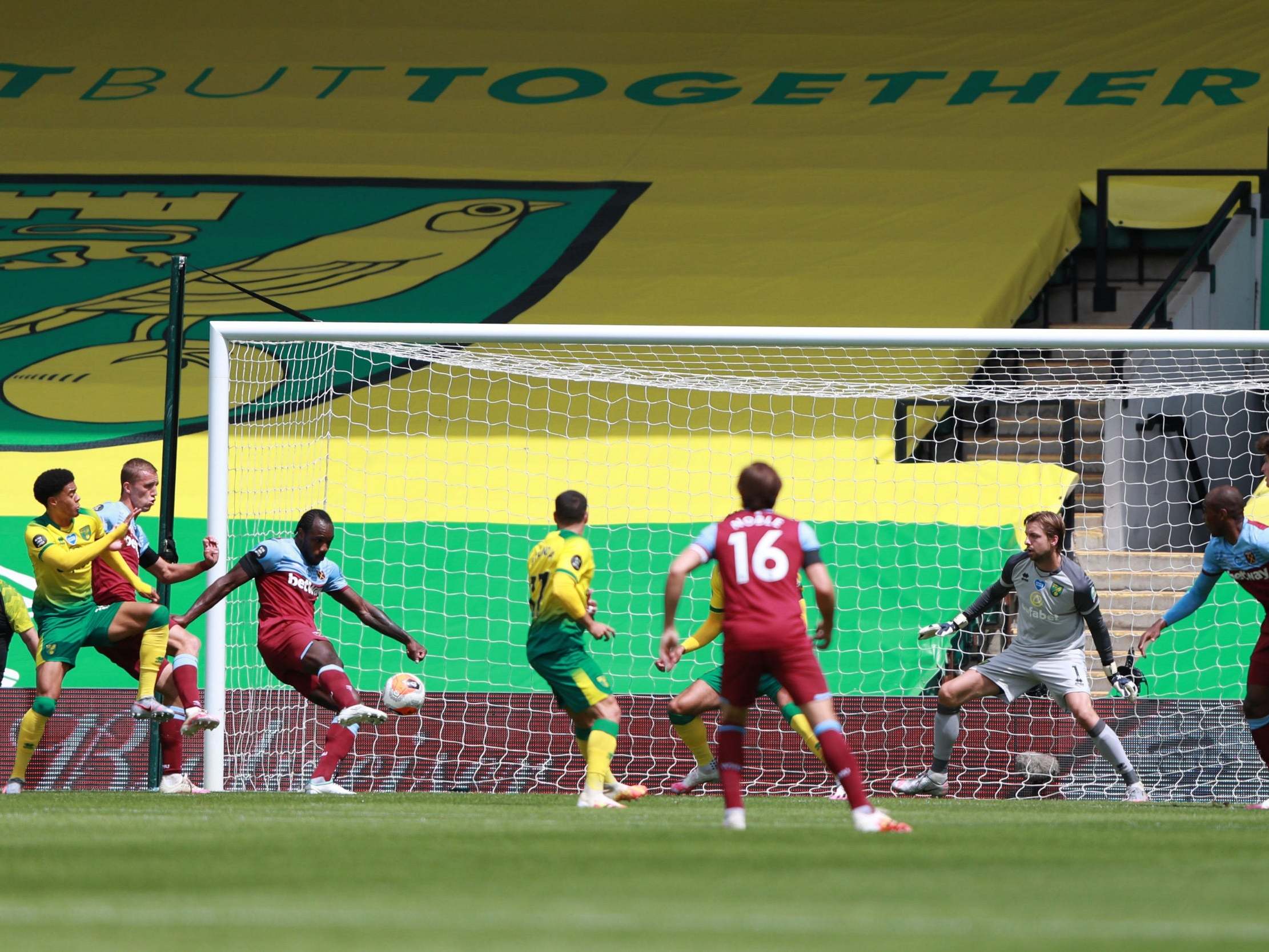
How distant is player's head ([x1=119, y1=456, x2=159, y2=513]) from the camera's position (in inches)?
387

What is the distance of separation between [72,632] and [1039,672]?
5599mm

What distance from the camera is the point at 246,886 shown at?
5.07 metres

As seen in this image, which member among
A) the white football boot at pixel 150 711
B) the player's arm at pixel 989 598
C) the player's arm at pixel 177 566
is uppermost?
the player's arm at pixel 177 566

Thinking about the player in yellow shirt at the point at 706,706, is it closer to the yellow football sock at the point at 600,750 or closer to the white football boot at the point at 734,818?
the yellow football sock at the point at 600,750

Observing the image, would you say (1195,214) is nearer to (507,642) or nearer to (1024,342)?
(1024,342)

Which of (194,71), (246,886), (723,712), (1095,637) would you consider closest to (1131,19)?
(194,71)

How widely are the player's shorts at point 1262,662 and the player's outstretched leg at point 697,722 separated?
297cm

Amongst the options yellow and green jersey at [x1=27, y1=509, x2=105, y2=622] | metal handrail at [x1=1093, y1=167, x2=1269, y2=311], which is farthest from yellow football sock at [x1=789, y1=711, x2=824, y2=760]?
metal handrail at [x1=1093, y1=167, x2=1269, y2=311]

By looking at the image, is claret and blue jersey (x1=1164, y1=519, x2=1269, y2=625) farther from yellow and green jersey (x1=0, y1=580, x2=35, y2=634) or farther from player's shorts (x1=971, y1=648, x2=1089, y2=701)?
yellow and green jersey (x1=0, y1=580, x2=35, y2=634)

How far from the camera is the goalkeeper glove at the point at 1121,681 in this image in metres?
9.86

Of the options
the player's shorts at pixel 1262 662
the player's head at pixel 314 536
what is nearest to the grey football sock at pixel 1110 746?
the player's shorts at pixel 1262 662

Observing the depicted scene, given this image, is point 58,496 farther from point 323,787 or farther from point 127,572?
point 323,787

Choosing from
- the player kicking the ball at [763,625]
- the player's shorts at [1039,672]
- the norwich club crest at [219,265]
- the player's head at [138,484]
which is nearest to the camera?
the player kicking the ball at [763,625]

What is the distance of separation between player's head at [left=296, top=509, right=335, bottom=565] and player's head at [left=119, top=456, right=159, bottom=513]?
0.87m
